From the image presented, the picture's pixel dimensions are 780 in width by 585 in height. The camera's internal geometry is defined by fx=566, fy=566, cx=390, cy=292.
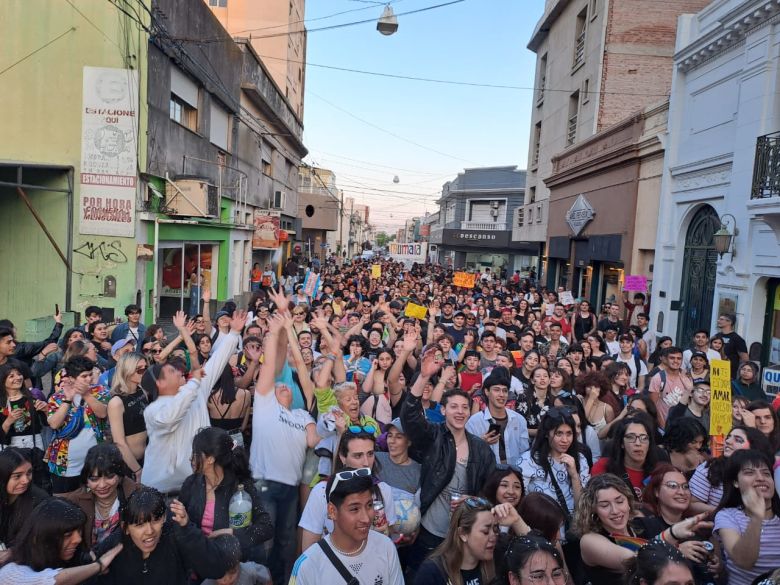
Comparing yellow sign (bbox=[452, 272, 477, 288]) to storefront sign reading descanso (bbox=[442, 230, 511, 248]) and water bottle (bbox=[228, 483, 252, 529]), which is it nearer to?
water bottle (bbox=[228, 483, 252, 529])

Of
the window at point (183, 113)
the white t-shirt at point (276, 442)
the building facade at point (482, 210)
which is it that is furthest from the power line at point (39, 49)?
the building facade at point (482, 210)

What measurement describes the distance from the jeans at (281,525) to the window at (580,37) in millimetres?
22430

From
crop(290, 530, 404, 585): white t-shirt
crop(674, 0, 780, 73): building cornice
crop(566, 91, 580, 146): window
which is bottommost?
crop(290, 530, 404, 585): white t-shirt

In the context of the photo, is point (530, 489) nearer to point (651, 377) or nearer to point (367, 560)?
point (367, 560)

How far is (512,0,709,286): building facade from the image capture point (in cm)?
1981

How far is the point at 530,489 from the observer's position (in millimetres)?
3869

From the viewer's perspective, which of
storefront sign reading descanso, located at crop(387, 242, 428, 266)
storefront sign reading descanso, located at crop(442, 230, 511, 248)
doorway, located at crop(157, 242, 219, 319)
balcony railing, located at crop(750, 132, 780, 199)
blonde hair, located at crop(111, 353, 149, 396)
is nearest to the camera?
blonde hair, located at crop(111, 353, 149, 396)

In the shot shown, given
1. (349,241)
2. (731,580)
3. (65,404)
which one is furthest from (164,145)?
(349,241)

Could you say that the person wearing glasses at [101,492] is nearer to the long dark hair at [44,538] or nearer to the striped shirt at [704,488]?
the long dark hair at [44,538]

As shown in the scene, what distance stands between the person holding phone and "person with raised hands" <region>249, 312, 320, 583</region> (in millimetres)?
1408

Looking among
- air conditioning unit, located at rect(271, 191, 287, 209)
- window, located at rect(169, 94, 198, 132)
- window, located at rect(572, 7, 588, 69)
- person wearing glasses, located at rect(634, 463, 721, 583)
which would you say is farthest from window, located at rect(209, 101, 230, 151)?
person wearing glasses, located at rect(634, 463, 721, 583)

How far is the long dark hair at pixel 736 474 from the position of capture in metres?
3.18

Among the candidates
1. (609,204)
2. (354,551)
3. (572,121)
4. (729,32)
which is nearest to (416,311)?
(354,551)

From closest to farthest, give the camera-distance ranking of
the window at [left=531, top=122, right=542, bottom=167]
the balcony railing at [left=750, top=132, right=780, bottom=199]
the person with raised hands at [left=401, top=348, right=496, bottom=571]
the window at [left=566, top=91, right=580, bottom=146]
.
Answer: the person with raised hands at [left=401, top=348, right=496, bottom=571], the balcony railing at [left=750, top=132, right=780, bottom=199], the window at [left=566, top=91, right=580, bottom=146], the window at [left=531, top=122, right=542, bottom=167]
